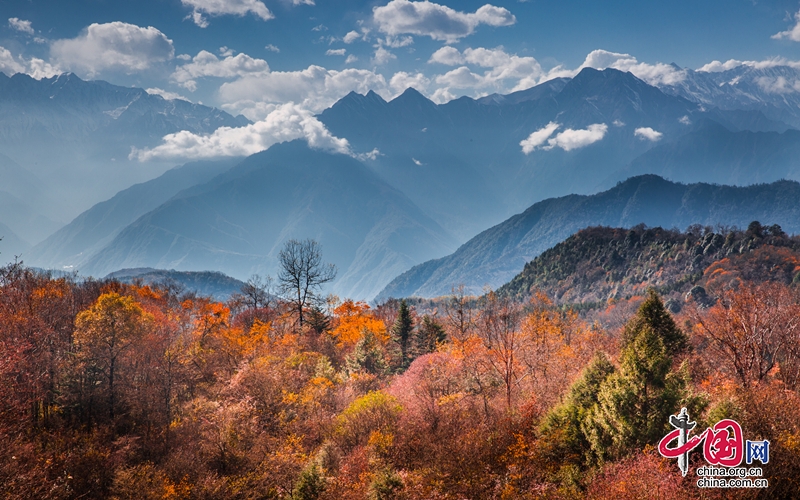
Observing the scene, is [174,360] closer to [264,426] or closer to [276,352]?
[264,426]

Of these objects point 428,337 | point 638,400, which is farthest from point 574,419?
point 428,337

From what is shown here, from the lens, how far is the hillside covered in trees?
1911 cm

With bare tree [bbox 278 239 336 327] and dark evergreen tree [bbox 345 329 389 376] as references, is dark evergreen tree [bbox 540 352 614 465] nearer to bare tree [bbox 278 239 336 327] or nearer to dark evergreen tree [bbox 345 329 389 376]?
dark evergreen tree [bbox 345 329 389 376]

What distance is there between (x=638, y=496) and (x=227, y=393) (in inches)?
1107

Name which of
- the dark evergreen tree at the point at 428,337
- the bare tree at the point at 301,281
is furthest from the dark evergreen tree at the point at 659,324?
the bare tree at the point at 301,281

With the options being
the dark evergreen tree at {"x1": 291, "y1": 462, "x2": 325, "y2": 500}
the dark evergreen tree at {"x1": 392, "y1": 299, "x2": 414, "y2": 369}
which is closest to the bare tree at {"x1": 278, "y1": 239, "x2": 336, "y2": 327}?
the dark evergreen tree at {"x1": 392, "y1": 299, "x2": 414, "y2": 369}

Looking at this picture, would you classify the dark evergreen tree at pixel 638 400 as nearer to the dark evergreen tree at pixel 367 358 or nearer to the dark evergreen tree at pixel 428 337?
the dark evergreen tree at pixel 367 358

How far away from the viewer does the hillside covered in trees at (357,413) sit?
1911 cm

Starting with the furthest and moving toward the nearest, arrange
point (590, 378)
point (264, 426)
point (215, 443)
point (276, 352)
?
point (276, 352), point (264, 426), point (215, 443), point (590, 378)

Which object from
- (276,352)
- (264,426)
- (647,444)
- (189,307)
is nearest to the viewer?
(647,444)

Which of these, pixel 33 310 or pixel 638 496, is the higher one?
pixel 33 310

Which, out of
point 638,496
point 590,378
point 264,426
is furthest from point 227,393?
point 638,496

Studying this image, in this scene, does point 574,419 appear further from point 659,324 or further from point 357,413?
point 659,324

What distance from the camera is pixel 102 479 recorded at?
24.0 metres
